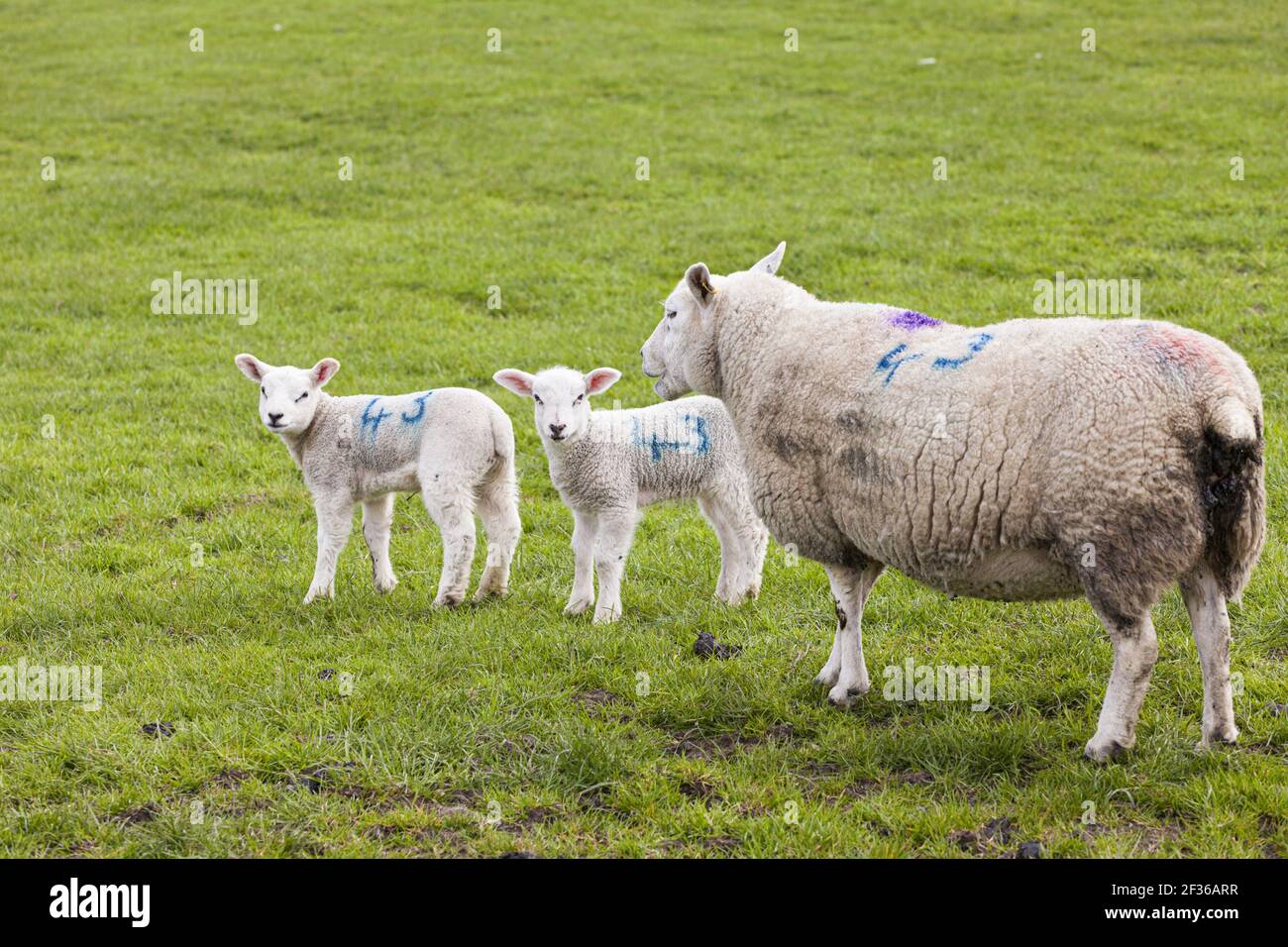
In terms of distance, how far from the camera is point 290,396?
309 inches

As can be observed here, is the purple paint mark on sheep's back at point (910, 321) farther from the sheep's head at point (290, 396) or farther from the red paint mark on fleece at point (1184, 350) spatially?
the sheep's head at point (290, 396)

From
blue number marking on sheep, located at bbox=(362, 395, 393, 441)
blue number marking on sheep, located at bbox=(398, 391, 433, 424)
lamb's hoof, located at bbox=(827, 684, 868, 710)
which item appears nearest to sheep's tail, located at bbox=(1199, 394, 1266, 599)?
lamb's hoof, located at bbox=(827, 684, 868, 710)

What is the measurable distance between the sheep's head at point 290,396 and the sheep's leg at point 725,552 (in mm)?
2488

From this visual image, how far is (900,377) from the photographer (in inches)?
225

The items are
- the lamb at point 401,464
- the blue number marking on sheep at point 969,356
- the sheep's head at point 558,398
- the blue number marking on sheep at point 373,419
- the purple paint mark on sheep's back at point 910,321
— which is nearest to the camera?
the blue number marking on sheep at point 969,356

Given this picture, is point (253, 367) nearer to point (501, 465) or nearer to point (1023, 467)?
point (501, 465)

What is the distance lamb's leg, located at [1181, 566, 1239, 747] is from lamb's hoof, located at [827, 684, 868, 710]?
1541mm

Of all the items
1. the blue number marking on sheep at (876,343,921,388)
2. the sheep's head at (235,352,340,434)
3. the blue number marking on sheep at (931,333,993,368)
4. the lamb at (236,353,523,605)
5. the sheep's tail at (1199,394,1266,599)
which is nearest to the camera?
the sheep's tail at (1199,394,1266,599)

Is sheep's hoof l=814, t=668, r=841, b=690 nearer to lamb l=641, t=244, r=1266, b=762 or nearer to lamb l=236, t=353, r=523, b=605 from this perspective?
lamb l=641, t=244, r=1266, b=762

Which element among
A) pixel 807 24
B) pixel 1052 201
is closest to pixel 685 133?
pixel 1052 201

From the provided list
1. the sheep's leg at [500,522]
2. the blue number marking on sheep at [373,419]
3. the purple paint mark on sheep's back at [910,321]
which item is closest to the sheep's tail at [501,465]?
the sheep's leg at [500,522]

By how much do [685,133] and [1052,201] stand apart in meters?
6.56

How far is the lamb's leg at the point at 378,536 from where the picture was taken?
8.17 m

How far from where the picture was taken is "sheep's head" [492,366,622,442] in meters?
7.25
